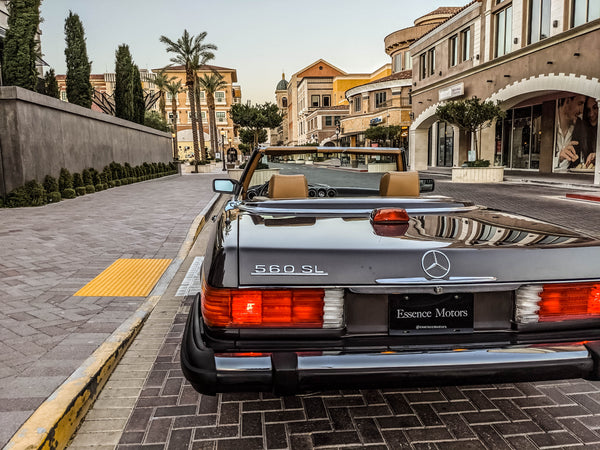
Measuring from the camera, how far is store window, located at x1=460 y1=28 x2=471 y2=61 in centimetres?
2952

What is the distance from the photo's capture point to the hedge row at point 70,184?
13.4 m

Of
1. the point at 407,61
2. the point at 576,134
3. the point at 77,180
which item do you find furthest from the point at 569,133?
the point at 407,61

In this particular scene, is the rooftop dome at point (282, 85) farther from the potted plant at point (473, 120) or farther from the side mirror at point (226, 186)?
the side mirror at point (226, 186)

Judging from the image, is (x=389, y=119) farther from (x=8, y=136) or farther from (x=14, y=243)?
(x=14, y=243)

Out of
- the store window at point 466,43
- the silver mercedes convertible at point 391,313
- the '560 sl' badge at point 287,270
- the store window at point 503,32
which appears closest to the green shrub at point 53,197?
the silver mercedes convertible at point 391,313

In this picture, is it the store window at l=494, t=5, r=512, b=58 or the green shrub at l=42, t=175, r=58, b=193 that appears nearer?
the green shrub at l=42, t=175, r=58, b=193

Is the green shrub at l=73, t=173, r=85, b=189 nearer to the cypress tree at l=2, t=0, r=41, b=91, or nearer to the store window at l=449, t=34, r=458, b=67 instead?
the cypress tree at l=2, t=0, r=41, b=91

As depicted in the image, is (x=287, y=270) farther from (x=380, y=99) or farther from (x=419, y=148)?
(x=380, y=99)

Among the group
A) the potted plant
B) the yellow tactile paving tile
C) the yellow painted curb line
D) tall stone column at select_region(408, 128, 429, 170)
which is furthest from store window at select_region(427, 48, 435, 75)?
the yellow painted curb line

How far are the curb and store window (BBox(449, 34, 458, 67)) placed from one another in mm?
31718

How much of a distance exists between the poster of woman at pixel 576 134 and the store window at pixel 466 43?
661 centimetres

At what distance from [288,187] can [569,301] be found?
72.2 inches

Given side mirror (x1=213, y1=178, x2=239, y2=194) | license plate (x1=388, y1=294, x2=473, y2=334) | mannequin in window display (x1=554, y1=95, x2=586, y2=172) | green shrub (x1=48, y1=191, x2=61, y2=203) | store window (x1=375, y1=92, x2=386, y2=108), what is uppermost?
store window (x1=375, y1=92, x2=386, y2=108)

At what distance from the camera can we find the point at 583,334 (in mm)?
2240
